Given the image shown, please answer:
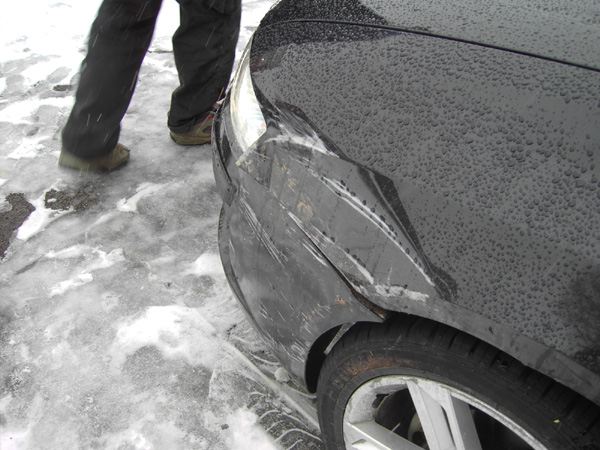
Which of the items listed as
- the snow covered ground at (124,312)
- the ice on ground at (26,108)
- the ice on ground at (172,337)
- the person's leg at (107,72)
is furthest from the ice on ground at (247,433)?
the ice on ground at (26,108)

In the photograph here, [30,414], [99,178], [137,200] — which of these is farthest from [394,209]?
[99,178]

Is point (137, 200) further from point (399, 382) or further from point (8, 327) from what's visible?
point (399, 382)

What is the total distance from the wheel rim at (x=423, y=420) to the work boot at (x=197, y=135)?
2.14 m

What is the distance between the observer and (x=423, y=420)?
3.94 ft

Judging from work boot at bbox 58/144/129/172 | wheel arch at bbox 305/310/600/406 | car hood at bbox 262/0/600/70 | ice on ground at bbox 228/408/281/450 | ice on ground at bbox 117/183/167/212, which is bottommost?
ice on ground at bbox 228/408/281/450

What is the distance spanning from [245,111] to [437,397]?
0.98 m

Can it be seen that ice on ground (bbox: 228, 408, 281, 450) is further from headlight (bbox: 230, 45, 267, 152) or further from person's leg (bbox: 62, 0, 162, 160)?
person's leg (bbox: 62, 0, 162, 160)

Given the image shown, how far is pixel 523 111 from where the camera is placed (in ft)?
3.30

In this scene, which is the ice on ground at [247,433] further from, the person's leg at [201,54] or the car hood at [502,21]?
the person's leg at [201,54]

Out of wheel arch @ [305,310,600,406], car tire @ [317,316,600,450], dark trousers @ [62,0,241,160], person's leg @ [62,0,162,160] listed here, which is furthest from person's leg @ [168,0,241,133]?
wheel arch @ [305,310,600,406]

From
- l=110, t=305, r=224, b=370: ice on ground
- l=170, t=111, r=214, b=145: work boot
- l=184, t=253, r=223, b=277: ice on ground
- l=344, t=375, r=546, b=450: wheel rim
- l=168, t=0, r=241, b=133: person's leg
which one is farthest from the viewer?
l=170, t=111, r=214, b=145: work boot

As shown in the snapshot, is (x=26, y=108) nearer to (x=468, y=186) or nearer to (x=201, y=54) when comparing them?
(x=201, y=54)

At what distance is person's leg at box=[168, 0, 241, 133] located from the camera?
263cm

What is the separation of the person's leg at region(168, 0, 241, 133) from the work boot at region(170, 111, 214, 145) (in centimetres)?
3
